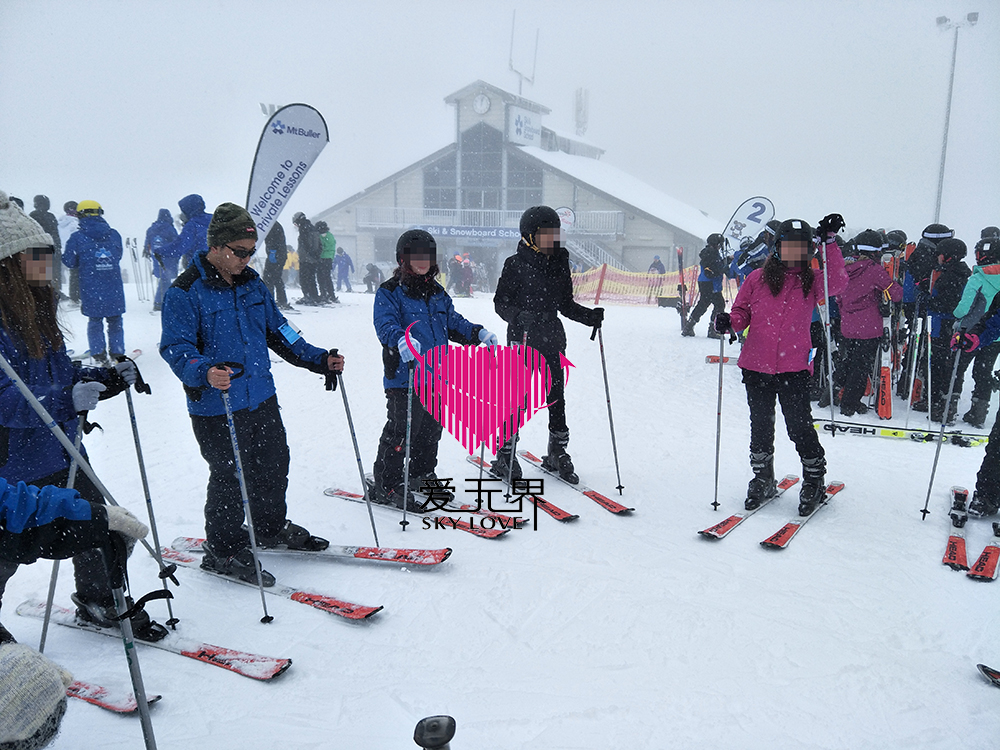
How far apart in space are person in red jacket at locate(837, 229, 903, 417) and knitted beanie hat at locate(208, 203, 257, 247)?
20.2 ft

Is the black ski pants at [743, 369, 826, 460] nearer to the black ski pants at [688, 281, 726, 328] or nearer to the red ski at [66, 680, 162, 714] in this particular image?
the red ski at [66, 680, 162, 714]

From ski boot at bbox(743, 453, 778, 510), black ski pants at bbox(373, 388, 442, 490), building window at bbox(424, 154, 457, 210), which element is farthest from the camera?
building window at bbox(424, 154, 457, 210)

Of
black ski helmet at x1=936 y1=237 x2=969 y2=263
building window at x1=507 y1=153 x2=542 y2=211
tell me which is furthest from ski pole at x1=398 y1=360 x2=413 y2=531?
building window at x1=507 y1=153 x2=542 y2=211

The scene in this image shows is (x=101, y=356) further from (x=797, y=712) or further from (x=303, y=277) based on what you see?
(x=797, y=712)

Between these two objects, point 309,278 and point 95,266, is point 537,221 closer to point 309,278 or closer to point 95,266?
point 95,266

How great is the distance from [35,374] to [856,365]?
7.37 meters

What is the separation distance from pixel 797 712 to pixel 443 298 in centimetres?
303

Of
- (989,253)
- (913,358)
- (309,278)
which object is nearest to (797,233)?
(989,253)

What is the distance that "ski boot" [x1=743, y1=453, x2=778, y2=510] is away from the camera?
13.8ft

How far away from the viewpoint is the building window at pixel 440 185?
30609mm

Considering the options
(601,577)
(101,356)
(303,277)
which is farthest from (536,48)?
(601,577)

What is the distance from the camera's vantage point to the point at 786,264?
3.93 metres

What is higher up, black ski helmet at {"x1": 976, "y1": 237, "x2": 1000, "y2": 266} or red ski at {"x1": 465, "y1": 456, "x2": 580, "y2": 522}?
black ski helmet at {"x1": 976, "y1": 237, "x2": 1000, "y2": 266}

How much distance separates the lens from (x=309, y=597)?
3006 millimetres
